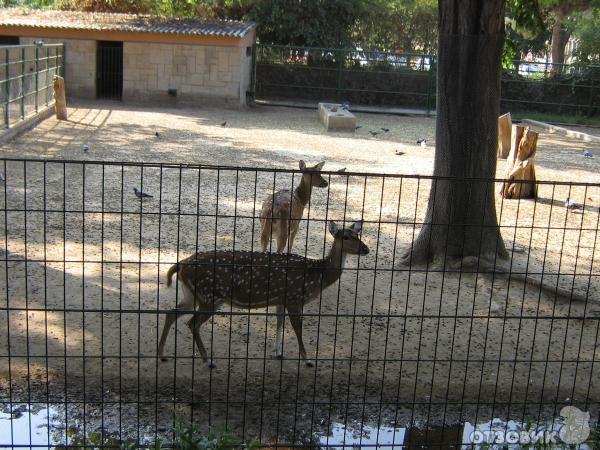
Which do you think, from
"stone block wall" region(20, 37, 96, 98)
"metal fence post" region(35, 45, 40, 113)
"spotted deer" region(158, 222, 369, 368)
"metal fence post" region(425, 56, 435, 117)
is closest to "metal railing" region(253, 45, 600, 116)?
"metal fence post" region(425, 56, 435, 117)

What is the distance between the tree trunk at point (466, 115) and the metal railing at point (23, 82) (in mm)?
10548

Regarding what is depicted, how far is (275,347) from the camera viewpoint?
20.0 feet

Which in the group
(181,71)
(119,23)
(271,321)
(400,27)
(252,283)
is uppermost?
(400,27)

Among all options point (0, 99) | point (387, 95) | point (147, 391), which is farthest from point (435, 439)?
point (387, 95)

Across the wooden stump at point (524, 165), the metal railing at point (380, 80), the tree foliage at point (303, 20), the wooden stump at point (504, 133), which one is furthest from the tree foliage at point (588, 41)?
the wooden stump at point (524, 165)

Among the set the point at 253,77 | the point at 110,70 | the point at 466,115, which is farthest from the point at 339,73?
the point at 466,115

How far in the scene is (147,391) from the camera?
17.3 feet

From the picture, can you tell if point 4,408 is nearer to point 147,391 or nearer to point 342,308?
point 147,391

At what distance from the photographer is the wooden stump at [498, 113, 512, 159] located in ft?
56.3

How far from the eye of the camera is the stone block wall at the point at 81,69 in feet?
84.8

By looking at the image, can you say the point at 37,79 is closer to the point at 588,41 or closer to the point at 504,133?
the point at 504,133

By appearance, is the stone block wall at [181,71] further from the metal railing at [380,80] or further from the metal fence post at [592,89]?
the metal fence post at [592,89]

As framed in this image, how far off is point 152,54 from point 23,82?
8847mm

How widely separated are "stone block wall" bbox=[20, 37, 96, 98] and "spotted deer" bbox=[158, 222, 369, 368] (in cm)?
2141
